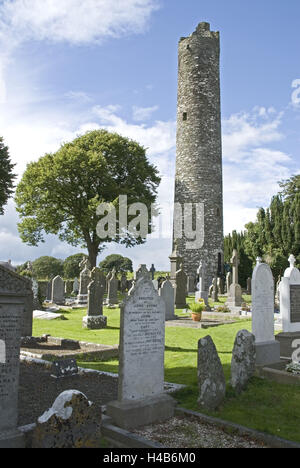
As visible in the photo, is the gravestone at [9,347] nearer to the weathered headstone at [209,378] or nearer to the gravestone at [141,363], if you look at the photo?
the gravestone at [141,363]

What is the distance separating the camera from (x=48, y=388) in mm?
6051

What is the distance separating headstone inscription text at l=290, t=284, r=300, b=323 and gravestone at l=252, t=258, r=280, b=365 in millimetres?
863

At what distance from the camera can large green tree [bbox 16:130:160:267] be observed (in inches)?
1097

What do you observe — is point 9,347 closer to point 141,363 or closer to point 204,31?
point 141,363

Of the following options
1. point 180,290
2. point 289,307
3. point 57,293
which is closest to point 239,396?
point 289,307

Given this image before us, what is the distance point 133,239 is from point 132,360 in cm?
2556

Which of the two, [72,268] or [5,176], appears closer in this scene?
[5,176]

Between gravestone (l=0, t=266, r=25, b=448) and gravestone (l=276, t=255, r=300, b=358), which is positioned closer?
gravestone (l=0, t=266, r=25, b=448)

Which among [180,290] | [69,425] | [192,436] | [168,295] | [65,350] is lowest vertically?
[192,436]

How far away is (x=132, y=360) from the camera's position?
4.85 m

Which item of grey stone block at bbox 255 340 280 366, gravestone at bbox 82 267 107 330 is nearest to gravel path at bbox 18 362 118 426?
grey stone block at bbox 255 340 280 366

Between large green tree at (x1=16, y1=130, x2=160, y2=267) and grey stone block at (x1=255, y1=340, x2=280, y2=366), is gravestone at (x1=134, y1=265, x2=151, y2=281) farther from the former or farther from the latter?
large green tree at (x1=16, y1=130, x2=160, y2=267)

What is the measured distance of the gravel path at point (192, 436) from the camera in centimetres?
413

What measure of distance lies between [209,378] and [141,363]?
969 millimetres
